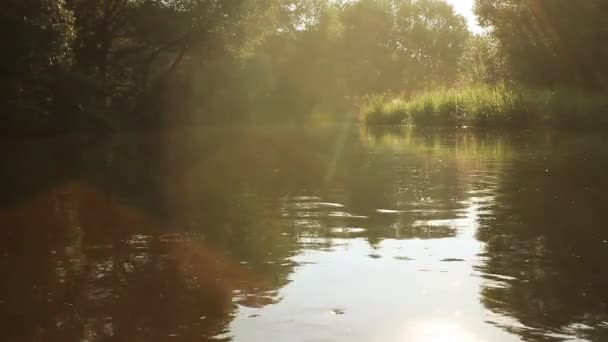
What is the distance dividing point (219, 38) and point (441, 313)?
4156cm

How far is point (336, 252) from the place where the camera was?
21.8 feet

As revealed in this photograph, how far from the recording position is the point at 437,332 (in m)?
4.29

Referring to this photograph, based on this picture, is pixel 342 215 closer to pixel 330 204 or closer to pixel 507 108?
pixel 330 204

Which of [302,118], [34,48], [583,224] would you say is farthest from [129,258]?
[302,118]

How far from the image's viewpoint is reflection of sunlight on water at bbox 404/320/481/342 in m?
4.15

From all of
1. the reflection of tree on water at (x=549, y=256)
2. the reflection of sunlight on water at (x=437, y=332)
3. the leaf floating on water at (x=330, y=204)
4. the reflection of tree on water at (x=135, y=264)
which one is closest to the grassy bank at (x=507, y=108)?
the reflection of tree on water at (x=549, y=256)

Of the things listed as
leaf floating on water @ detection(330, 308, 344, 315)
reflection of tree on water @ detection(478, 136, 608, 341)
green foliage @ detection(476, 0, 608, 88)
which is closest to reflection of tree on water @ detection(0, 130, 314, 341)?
leaf floating on water @ detection(330, 308, 344, 315)

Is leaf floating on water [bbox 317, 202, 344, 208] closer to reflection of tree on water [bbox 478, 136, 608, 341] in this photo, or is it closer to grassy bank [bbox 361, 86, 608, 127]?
reflection of tree on water [bbox 478, 136, 608, 341]

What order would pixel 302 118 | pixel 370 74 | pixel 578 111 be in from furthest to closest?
pixel 370 74
pixel 302 118
pixel 578 111

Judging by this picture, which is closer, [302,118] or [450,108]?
[450,108]

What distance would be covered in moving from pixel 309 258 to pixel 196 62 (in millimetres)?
51114

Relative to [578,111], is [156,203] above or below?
below

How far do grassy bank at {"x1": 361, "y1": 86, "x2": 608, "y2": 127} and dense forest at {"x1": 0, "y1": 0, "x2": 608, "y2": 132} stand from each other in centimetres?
15

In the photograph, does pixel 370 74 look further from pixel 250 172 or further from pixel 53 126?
pixel 250 172
